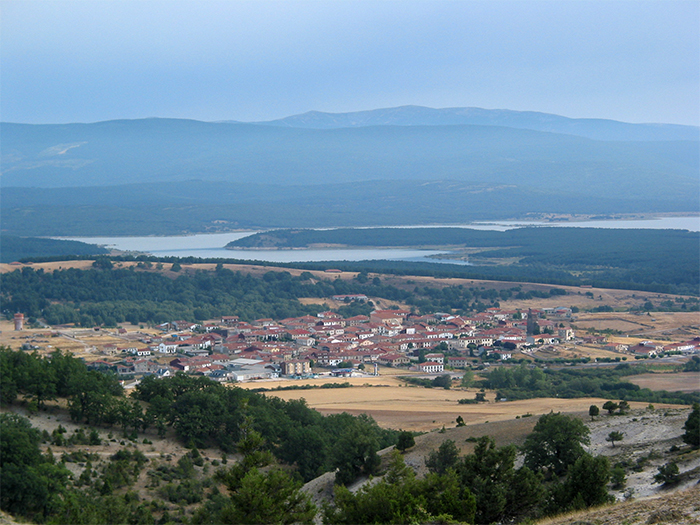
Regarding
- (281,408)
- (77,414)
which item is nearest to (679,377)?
(281,408)

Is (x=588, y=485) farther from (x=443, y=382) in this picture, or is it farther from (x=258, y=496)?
(x=443, y=382)

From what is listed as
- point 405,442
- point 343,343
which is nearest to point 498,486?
point 405,442

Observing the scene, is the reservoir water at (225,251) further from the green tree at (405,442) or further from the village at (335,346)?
the green tree at (405,442)

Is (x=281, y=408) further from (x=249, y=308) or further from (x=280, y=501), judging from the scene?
(x=249, y=308)

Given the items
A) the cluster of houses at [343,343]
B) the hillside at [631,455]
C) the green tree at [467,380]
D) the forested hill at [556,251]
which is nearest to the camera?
the hillside at [631,455]

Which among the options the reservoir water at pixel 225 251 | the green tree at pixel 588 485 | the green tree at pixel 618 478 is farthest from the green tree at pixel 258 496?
the reservoir water at pixel 225 251

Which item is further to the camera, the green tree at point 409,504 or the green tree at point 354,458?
the green tree at point 354,458
